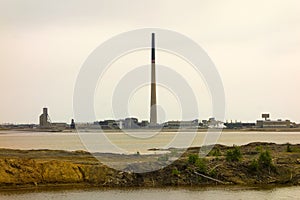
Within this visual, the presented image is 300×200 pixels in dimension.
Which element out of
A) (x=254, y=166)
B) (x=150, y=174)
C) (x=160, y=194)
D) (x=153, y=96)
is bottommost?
(x=160, y=194)

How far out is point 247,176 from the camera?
36125 mm

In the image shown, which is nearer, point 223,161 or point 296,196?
point 296,196

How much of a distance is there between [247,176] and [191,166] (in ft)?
12.3

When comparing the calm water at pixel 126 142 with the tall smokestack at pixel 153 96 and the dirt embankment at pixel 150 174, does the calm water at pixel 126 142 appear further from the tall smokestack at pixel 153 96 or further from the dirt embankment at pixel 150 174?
the dirt embankment at pixel 150 174

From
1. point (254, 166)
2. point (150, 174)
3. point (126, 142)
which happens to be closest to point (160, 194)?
point (150, 174)

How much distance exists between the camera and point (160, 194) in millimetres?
31094

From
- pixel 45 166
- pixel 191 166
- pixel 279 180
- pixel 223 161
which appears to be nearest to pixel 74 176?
pixel 45 166

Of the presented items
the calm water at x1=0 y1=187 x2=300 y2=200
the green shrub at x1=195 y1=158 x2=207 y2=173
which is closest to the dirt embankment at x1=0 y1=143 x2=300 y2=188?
the green shrub at x1=195 y1=158 x2=207 y2=173

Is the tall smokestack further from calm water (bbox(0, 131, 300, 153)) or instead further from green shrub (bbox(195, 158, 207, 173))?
green shrub (bbox(195, 158, 207, 173))

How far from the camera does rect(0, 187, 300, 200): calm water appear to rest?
30125 mm

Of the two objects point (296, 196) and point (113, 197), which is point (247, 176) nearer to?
point (296, 196)

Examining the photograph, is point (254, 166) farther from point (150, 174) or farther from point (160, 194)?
point (160, 194)

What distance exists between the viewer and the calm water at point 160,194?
98.8 feet

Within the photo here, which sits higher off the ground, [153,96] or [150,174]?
[153,96]
